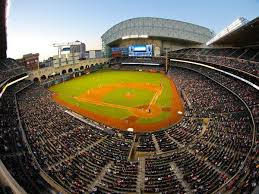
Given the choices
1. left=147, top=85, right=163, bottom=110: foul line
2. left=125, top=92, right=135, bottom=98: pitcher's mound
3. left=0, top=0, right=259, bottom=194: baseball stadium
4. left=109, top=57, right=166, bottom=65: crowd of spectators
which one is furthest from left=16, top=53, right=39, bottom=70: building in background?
left=147, top=85, right=163, bottom=110: foul line

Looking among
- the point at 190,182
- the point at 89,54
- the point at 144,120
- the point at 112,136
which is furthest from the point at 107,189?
the point at 89,54

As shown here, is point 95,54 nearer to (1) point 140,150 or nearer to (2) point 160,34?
(2) point 160,34

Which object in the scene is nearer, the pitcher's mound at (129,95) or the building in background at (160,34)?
the pitcher's mound at (129,95)

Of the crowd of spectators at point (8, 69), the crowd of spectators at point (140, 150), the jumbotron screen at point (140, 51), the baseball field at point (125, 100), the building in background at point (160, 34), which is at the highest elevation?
the building in background at point (160, 34)

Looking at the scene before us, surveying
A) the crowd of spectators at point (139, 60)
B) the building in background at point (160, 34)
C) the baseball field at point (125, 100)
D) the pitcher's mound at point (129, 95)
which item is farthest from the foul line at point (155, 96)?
the building in background at point (160, 34)

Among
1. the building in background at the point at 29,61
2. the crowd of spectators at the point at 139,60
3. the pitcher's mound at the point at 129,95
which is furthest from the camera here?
the crowd of spectators at the point at 139,60

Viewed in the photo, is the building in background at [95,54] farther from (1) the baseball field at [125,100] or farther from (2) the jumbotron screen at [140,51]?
(1) the baseball field at [125,100]

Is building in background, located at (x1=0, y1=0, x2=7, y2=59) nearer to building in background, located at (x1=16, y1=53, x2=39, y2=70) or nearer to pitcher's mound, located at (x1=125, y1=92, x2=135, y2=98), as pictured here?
building in background, located at (x1=16, y1=53, x2=39, y2=70)

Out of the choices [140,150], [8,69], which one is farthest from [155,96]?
[8,69]
